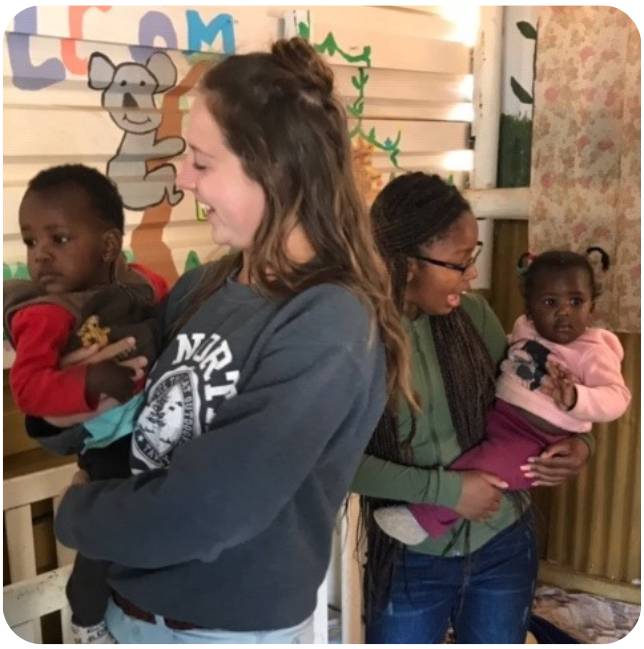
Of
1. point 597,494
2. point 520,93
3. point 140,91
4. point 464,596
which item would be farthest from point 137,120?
point 597,494

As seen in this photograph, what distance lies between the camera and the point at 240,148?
32.8 inches

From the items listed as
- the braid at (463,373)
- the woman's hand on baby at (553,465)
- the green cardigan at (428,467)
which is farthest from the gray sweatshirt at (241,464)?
the woman's hand on baby at (553,465)

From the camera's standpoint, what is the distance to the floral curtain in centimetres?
169

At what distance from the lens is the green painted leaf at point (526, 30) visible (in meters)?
1.79

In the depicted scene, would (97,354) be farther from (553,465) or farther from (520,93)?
(520,93)

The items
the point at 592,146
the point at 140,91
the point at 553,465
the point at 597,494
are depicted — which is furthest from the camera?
the point at 597,494

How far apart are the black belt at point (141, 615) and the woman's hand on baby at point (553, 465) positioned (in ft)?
2.11

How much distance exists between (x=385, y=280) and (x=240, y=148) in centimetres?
23

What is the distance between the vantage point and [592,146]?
5.78ft

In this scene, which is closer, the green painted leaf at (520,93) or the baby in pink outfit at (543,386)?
the baby in pink outfit at (543,386)

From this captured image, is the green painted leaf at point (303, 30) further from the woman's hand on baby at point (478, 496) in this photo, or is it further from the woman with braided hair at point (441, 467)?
the woman's hand on baby at point (478, 496)

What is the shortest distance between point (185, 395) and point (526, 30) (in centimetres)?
136

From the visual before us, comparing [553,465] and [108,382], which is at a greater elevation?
[108,382]

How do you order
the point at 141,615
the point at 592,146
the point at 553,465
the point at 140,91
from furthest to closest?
1. the point at 592,146
2. the point at 553,465
3. the point at 140,91
4. the point at 141,615
